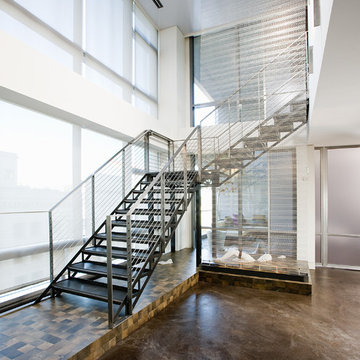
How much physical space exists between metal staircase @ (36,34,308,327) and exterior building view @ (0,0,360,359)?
3 centimetres

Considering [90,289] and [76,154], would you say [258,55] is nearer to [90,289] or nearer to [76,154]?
[76,154]

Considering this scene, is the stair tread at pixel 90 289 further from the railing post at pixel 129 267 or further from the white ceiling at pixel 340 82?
the white ceiling at pixel 340 82

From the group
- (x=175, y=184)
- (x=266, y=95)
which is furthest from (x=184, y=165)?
(x=266, y=95)

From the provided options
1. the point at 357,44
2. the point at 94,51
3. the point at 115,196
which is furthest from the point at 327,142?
the point at 94,51

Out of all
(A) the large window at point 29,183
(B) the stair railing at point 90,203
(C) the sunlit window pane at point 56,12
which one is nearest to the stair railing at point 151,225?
(B) the stair railing at point 90,203

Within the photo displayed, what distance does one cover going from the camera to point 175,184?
424 cm

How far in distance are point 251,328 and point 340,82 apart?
104 inches

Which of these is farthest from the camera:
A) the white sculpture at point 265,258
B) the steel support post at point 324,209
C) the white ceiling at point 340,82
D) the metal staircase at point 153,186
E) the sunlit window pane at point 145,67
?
the sunlit window pane at point 145,67

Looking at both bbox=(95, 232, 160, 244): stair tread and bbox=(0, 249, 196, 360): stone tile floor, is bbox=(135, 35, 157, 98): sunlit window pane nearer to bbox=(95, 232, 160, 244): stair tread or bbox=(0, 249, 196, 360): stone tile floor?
bbox=(95, 232, 160, 244): stair tread

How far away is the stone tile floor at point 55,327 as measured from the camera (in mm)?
2158

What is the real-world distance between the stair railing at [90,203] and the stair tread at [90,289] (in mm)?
177

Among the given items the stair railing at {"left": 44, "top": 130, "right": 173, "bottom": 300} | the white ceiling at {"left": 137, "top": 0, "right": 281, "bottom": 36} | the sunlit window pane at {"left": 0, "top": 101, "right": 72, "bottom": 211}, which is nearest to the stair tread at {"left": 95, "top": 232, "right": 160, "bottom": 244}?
the stair railing at {"left": 44, "top": 130, "right": 173, "bottom": 300}

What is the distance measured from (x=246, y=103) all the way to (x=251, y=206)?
183 centimetres

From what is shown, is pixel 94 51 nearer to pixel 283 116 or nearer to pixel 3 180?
pixel 3 180
